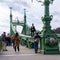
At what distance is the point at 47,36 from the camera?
838 inches

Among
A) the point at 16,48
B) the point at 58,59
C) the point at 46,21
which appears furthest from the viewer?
the point at 16,48

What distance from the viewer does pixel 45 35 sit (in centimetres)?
2123

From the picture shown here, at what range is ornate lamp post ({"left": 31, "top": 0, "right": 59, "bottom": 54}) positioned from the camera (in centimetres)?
2053

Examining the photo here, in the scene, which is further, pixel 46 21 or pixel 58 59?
pixel 46 21

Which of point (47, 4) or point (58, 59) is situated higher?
point (47, 4)

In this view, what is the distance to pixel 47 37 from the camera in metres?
21.3

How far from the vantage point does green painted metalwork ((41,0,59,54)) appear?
2052cm

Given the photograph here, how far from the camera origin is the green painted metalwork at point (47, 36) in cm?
2052

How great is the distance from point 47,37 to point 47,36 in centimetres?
7

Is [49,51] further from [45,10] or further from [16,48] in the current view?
[16,48]

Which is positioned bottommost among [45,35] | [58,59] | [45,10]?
[58,59]

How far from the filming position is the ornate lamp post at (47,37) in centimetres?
2053

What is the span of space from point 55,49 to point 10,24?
151 ft

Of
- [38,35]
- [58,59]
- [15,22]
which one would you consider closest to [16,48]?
[38,35]
